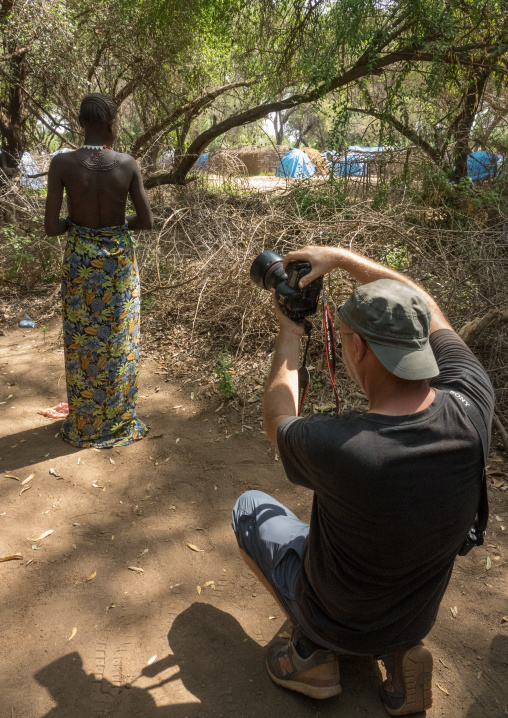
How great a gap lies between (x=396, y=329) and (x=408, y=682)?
4.02 feet

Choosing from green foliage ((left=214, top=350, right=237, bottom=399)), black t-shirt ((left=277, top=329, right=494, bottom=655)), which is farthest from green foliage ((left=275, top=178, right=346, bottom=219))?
black t-shirt ((left=277, top=329, right=494, bottom=655))

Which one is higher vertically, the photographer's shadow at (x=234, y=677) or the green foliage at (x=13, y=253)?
the green foliage at (x=13, y=253)

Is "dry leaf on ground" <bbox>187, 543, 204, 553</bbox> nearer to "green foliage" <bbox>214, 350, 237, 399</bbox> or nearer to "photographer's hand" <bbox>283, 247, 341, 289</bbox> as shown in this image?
"green foliage" <bbox>214, 350, 237, 399</bbox>

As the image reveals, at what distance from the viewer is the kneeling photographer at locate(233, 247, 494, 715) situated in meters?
1.36

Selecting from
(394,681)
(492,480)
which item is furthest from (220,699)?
(492,480)

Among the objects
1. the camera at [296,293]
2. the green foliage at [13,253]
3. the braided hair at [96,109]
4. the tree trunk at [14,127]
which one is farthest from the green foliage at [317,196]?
the camera at [296,293]

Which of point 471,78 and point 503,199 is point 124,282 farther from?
point 471,78

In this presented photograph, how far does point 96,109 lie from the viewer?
288cm

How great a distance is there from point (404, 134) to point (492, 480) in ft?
16.3

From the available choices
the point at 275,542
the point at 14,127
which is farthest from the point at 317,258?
the point at 14,127

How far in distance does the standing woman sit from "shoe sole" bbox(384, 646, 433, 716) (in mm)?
2290

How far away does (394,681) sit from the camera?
180 centimetres

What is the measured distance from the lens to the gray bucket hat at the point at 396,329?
4.49 ft

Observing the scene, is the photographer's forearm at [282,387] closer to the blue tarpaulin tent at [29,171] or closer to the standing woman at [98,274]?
the standing woman at [98,274]
